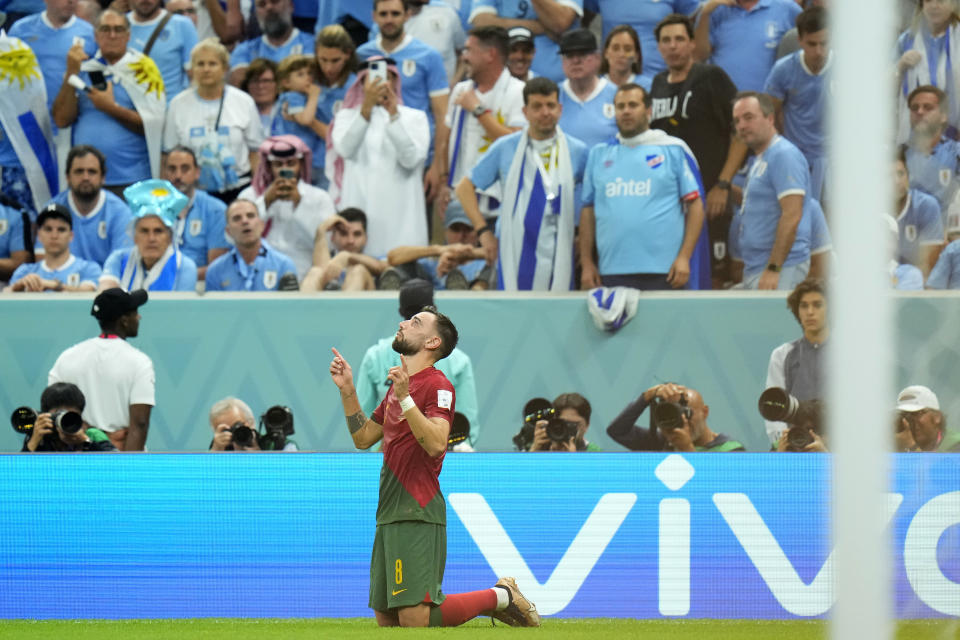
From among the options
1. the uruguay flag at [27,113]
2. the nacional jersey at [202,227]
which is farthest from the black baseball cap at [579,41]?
the uruguay flag at [27,113]

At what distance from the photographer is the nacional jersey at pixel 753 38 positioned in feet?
33.1

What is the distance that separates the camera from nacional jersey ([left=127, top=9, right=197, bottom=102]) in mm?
10773

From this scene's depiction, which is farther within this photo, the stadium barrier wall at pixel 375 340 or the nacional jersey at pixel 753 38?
the nacional jersey at pixel 753 38

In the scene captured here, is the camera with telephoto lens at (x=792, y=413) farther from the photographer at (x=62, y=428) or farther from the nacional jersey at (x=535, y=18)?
the nacional jersey at (x=535, y=18)

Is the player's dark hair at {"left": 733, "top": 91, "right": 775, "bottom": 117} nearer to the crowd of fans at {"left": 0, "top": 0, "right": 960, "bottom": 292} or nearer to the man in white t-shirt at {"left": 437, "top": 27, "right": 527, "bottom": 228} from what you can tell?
the crowd of fans at {"left": 0, "top": 0, "right": 960, "bottom": 292}

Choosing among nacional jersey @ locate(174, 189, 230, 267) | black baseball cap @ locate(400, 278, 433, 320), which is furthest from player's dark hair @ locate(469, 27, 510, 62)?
black baseball cap @ locate(400, 278, 433, 320)

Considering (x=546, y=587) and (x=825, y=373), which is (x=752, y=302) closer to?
(x=825, y=373)

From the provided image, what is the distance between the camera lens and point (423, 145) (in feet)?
32.7

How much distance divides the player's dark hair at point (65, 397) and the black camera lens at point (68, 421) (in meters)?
0.35

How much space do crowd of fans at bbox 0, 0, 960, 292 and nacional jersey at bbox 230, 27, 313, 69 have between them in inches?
0.7

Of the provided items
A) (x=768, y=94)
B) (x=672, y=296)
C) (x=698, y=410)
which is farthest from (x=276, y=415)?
(x=768, y=94)

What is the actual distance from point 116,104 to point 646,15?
12.8ft

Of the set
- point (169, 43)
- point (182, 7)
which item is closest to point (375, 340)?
point (169, 43)

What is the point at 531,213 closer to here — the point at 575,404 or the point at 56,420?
the point at 575,404
